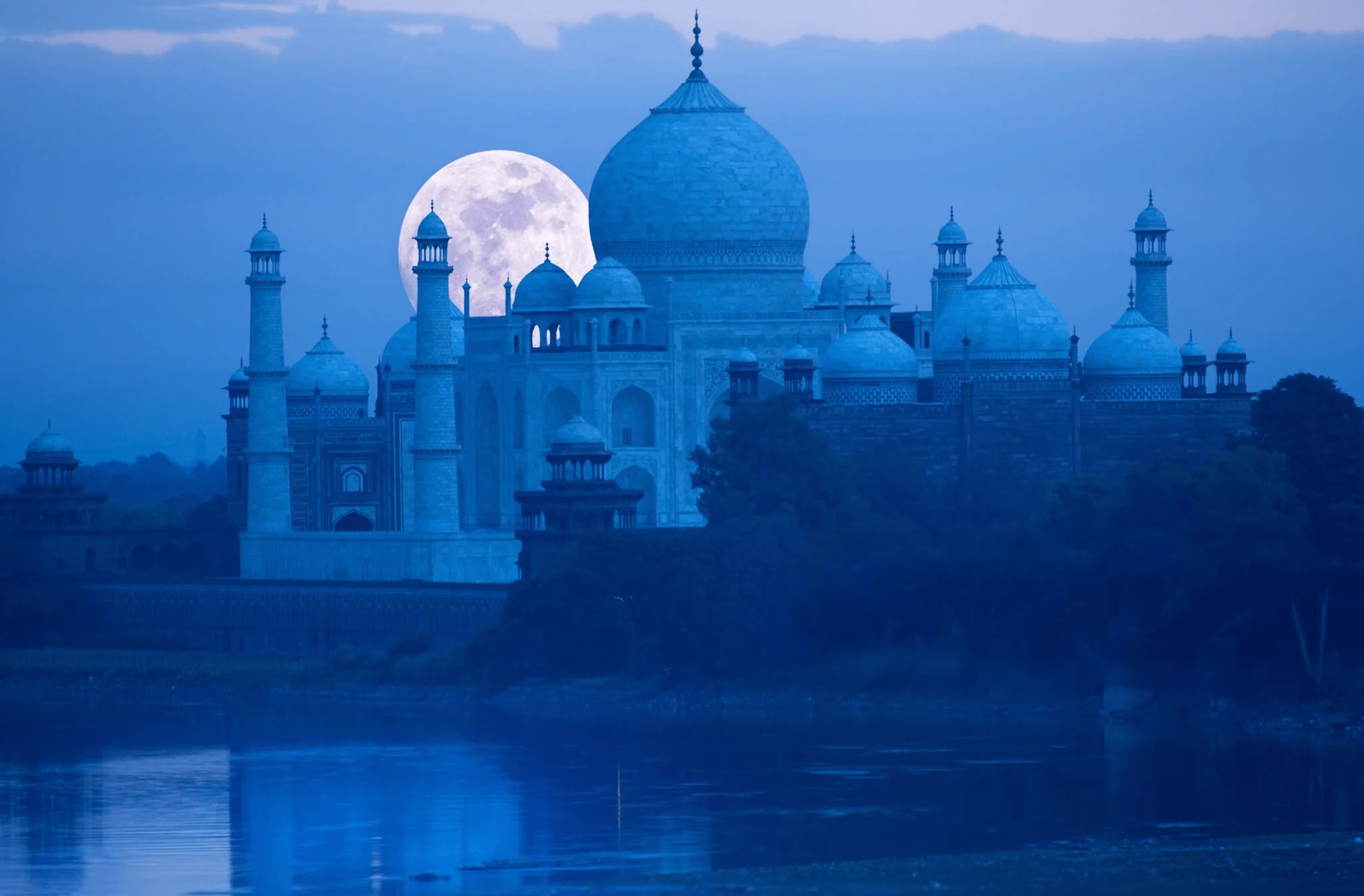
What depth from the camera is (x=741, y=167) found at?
168 ft

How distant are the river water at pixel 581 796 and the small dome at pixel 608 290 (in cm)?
1071

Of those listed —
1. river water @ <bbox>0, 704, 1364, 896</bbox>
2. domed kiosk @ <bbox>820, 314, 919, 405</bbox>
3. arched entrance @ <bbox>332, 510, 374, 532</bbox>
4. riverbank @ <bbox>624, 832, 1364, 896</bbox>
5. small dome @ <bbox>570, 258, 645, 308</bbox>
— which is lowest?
riverbank @ <bbox>624, 832, 1364, 896</bbox>

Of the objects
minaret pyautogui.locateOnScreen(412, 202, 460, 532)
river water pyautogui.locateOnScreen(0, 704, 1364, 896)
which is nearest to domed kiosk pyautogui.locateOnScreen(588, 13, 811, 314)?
minaret pyautogui.locateOnScreen(412, 202, 460, 532)

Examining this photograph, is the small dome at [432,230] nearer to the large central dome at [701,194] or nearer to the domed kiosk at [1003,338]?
the large central dome at [701,194]

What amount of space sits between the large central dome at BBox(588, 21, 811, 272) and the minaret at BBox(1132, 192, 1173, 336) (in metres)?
5.23

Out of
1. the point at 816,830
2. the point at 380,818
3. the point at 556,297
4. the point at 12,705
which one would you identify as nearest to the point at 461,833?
the point at 380,818

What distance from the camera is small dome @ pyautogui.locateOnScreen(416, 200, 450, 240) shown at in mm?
49000

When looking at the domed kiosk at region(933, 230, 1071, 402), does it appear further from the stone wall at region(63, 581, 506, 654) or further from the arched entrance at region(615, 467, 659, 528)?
the stone wall at region(63, 581, 506, 654)

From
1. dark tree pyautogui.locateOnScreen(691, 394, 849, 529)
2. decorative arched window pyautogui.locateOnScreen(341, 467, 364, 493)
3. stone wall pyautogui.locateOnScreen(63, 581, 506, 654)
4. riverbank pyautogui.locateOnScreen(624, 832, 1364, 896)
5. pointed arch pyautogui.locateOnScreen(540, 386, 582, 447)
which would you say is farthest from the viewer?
decorative arched window pyautogui.locateOnScreen(341, 467, 364, 493)

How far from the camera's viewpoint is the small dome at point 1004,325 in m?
49.7

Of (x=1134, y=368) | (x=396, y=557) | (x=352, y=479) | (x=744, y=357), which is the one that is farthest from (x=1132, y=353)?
(x=352, y=479)

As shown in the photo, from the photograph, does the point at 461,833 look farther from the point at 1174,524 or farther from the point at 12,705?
the point at 12,705

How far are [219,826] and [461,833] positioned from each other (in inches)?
93.4

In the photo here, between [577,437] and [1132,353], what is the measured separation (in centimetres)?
824
